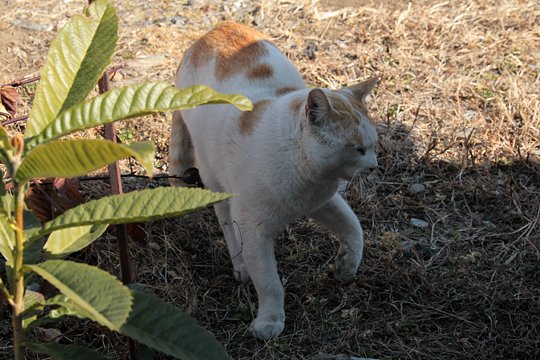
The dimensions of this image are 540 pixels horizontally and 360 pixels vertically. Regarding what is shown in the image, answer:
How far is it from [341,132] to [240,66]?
1.93ft

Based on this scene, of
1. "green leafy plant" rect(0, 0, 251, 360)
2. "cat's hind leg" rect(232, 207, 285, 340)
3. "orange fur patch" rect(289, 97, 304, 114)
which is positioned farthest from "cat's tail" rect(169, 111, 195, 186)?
"green leafy plant" rect(0, 0, 251, 360)

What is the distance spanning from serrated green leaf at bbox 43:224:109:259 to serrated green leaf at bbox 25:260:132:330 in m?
0.31

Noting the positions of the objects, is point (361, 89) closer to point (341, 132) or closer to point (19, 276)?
point (341, 132)

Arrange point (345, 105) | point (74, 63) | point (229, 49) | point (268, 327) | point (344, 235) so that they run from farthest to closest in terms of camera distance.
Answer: point (229, 49) → point (344, 235) → point (268, 327) → point (345, 105) → point (74, 63)

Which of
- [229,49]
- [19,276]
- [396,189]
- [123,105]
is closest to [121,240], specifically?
[19,276]

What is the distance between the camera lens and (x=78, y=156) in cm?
113

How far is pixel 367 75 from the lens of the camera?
4180mm

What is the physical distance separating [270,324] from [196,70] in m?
1.06

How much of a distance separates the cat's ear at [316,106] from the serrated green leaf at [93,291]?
126 centimetres

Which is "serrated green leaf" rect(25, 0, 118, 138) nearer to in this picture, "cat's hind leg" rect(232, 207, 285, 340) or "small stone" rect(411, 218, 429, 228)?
"cat's hind leg" rect(232, 207, 285, 340)

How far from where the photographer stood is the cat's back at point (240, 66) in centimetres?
279

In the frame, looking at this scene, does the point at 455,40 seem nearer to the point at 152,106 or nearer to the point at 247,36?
the point at 247,36

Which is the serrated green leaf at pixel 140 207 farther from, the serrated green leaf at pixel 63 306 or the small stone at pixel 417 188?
the small stone at pixel 417 188

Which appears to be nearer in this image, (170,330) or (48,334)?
(170,330)
